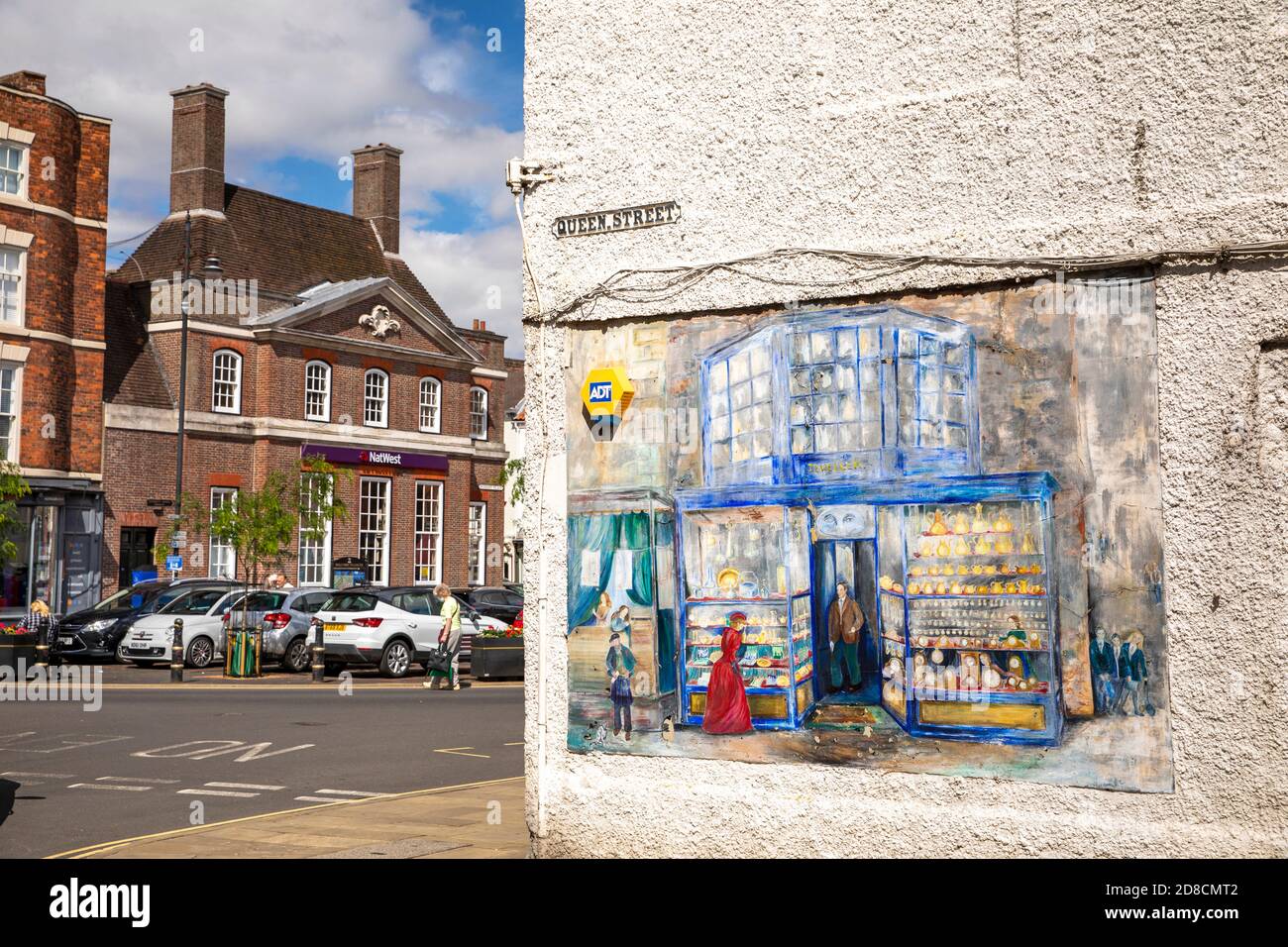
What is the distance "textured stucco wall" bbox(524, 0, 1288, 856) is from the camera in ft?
20.6

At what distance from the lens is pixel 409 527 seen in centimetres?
4878

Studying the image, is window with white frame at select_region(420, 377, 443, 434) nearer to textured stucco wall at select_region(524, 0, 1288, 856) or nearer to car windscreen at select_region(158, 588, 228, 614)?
car windscreen at select_region(158, 588, 228, 614)

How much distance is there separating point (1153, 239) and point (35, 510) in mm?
35171

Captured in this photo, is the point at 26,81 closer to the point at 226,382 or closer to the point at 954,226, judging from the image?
the point at 226,382

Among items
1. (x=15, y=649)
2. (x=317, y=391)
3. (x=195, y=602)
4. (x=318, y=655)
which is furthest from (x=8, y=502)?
(x=317, y=391)

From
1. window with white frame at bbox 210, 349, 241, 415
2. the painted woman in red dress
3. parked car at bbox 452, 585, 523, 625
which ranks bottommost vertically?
the painted woman in red dress

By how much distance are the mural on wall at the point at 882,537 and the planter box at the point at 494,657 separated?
17.5 metres

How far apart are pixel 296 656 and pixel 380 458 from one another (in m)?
21.7

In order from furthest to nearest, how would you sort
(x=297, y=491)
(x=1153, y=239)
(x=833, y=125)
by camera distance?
(x=297, y=491)
(x=833, y=125)
(x=1153, y=239)

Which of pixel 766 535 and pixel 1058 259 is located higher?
pixel 1058 259

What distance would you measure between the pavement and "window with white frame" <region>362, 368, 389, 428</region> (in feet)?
84.0

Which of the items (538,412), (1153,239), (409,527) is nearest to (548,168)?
(538,412)

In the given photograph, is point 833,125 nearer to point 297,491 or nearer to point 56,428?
point 297,491

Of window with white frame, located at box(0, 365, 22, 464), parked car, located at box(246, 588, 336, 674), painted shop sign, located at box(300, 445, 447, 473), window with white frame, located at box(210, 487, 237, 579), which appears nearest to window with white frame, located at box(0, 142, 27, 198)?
window with white frame, located at box(0, 365, 22, 464)
